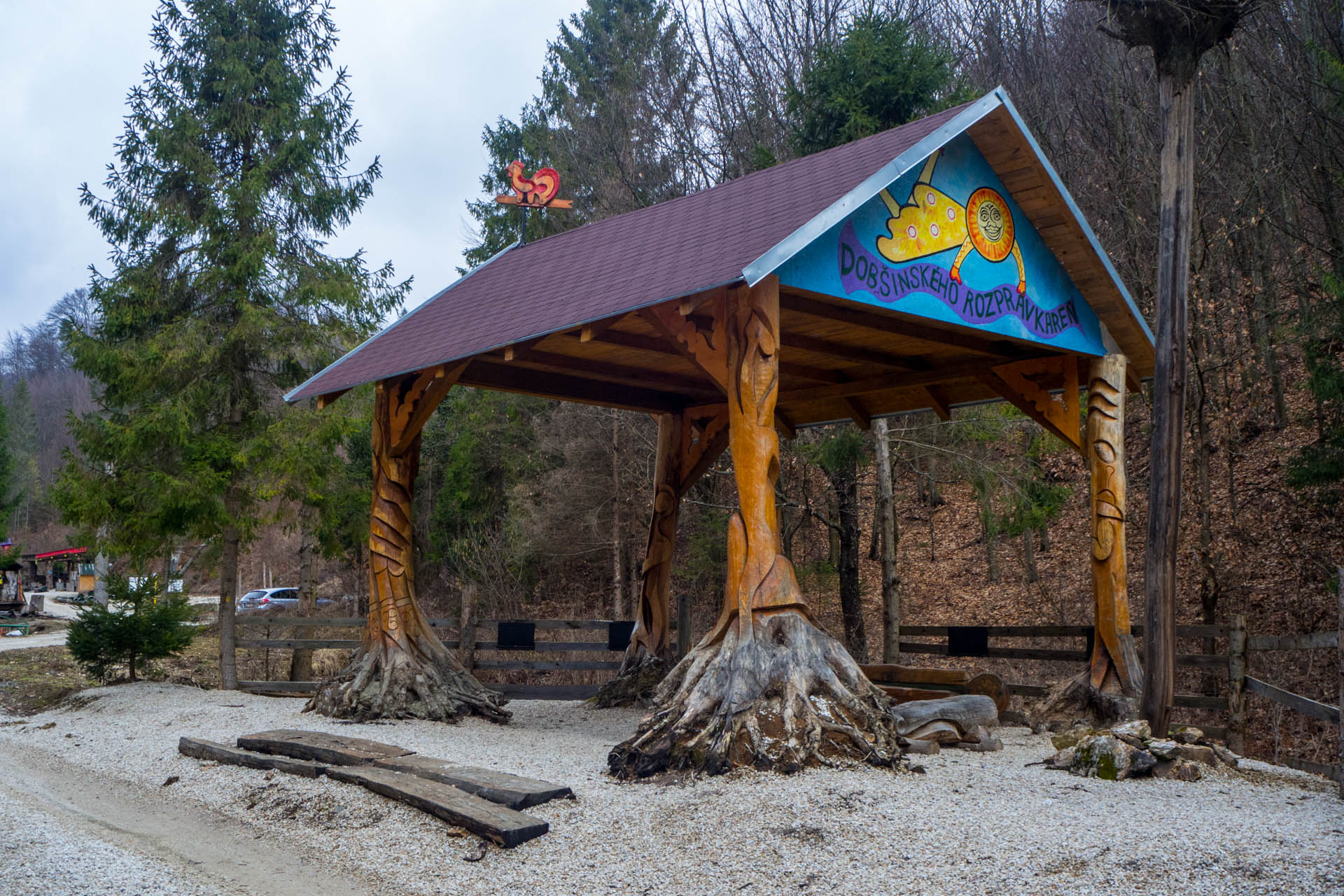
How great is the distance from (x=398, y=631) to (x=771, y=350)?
19.2ft

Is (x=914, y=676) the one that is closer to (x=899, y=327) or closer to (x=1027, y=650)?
(x=1027, y=650)

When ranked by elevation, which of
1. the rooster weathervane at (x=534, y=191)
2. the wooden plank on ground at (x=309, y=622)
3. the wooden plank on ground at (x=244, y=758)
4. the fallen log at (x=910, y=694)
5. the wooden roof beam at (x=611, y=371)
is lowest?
the wooden plank on ground at (x=244, y=758)

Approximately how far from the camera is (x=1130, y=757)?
7398 millimetres

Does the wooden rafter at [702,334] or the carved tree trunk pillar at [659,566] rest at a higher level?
the wooden rafter at [702,334]

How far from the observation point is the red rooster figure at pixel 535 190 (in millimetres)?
12453

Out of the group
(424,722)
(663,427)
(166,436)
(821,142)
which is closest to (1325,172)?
(821,142)

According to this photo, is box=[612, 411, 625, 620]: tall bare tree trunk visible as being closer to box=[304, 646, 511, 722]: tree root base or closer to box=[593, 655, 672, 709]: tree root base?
box=[593, 655, 672, 709]: tree root base

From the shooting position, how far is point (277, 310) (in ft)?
54.5

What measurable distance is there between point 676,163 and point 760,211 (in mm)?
11726

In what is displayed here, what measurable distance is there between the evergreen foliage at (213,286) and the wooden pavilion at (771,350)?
4.62 meters

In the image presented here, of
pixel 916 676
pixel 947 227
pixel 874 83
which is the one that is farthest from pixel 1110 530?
pixel 874 83

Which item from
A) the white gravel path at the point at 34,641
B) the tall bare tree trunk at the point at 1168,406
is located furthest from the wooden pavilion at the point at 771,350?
the white gravel path at the point at 34,641

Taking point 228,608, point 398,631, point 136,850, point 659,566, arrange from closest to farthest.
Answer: point 136,850 → point 398,631 → point 659,566 → point 228,608

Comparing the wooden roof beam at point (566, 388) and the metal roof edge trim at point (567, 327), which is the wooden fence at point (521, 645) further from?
the metal roof edge trim at point (567, 327)
